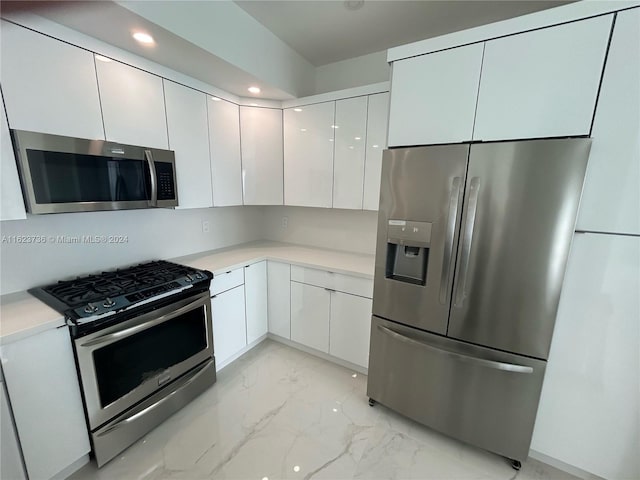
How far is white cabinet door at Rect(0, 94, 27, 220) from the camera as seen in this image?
121 cm

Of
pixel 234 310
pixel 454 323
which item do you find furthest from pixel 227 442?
pixel 454 323

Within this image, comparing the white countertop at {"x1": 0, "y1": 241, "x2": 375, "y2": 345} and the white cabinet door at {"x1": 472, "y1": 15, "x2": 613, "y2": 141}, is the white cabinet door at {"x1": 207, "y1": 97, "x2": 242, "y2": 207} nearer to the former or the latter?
the white countertop at {"x1": 0, "y1": 241, "x2": 375, "y2": 345}

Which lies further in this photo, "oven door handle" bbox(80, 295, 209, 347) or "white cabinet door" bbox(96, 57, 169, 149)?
"white cabinet door" bbox(96, 57, 169, 149)

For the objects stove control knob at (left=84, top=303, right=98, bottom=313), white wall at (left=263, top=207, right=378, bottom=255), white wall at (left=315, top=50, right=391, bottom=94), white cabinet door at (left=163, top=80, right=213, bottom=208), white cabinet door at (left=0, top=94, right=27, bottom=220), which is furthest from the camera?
white wall at (left=263, top=207, right=378, bottom=255)

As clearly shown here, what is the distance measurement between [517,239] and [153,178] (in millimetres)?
2183

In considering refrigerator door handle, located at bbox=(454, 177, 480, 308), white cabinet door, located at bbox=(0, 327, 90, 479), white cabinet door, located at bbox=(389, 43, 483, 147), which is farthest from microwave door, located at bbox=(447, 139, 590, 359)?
white cabinet door, located at bbox=(0, 327, 90, 479)

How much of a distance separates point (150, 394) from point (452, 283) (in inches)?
78.1

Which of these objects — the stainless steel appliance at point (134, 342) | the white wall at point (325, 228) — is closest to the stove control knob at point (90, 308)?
the stainless steel appliance at point (134, 342)

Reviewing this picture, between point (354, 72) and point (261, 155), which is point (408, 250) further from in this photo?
point (354, 72)

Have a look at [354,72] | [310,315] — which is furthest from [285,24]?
[310,315]

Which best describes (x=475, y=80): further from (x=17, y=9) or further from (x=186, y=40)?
(x=17, y=9)

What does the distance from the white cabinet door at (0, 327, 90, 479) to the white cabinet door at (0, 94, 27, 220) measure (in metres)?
0.60

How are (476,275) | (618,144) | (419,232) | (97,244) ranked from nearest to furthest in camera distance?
(618,144) → (476,275) → (419,232) → (97,244)

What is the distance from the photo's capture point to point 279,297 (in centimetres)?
256
